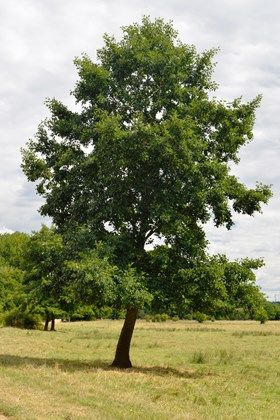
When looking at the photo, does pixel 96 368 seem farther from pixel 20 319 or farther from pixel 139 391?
pixel 20 319

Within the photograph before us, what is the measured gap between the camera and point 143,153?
24.5 metres

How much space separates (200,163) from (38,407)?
15040mm

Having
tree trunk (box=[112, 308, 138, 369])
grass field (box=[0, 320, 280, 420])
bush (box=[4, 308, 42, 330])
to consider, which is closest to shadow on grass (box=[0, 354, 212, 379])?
grass field (box=[0, 320, 280, 420])

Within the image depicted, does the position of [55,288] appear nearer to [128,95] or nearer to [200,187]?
[200,187]

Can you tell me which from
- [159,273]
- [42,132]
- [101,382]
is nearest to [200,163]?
[159,273]

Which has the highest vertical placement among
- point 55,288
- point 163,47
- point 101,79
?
point 163,47

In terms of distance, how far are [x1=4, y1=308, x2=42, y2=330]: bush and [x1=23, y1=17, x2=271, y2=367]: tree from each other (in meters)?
47.4

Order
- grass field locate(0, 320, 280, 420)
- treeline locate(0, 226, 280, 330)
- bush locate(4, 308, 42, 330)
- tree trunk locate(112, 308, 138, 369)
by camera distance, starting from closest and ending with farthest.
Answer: grass field locate(0, 320, 280, 420) → treeline locate(0, 226, 280, 330) → tree trunk locate(112, 308, 138, 369) → bush locate(4, 308, 42, 330)

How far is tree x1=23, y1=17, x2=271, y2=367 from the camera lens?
25.2 m

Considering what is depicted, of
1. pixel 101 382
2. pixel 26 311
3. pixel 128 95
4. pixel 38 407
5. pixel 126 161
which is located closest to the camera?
pixel 38 407

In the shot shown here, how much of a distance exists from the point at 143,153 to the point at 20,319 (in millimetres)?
54259

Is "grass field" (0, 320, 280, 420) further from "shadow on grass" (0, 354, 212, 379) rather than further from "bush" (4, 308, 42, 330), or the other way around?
"bush" (4, 308, 42, 330)

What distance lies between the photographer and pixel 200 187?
25.7 metres

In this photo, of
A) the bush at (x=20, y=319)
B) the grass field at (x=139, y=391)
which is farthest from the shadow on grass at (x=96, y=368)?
the bush at (x=20, y=319)
